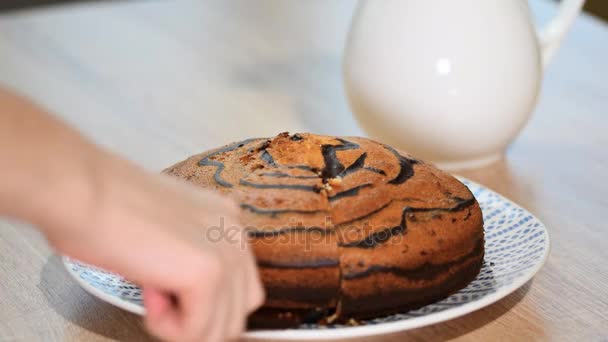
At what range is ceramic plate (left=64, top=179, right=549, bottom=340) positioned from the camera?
540 mm

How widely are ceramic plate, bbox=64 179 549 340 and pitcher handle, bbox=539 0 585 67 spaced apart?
0.26m

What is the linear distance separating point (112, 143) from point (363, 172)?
0.47 meters

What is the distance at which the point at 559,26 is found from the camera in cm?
94

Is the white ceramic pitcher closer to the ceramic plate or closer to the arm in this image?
the ceramic plate

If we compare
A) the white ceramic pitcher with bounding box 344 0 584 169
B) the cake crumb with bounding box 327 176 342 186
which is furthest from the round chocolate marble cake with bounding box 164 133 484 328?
the white ceramic pitcher with bounding box 344 0 584 169

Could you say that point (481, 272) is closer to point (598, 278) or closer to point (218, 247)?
point (598, 278)

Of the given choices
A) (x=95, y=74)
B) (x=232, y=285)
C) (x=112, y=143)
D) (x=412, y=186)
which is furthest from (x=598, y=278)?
(x=95, y=74)

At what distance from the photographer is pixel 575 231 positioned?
79 centimetres

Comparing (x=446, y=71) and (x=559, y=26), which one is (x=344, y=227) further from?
(x=559, y=26)

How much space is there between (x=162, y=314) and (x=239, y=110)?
65cm

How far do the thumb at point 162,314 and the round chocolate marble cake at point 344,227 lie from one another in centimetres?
9

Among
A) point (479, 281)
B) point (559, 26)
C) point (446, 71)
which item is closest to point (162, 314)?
point (479, 281)

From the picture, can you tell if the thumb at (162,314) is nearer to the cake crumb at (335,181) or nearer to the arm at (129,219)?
the arm at (129,219)

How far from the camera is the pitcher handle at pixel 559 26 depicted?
3.06 feet
